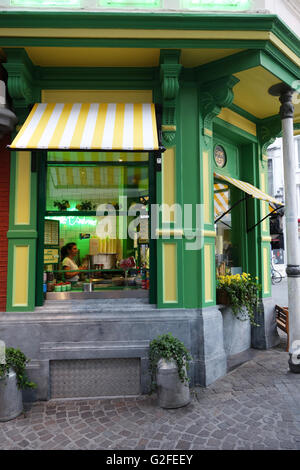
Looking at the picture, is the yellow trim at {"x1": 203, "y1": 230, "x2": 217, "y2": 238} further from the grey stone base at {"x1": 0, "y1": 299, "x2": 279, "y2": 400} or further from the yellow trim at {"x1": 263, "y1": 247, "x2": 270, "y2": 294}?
the yellow trim at {"x1": 263, "y1": 247, "x2": 270, "y2": 294}

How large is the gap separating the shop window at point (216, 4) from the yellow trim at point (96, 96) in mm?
1276

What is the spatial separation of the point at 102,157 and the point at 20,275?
7.51 ft

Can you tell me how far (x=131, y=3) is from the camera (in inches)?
164

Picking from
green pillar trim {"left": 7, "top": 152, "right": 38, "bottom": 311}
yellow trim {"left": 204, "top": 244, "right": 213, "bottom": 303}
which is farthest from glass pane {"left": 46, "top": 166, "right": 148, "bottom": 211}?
yellow trim {"left": 204, "top": 244, "right": 213, "bottom": 303}

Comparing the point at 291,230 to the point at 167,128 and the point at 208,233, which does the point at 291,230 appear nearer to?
the point at 208,233

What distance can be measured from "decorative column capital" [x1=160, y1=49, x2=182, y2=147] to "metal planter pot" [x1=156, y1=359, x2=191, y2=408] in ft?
10.9

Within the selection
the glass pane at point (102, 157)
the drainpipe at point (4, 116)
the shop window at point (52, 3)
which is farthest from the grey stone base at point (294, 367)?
the shop window at point (52, 3)

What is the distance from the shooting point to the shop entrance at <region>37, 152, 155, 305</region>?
482 cm

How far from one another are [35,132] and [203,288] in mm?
3382

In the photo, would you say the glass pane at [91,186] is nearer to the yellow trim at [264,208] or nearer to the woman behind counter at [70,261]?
the woman behind counter at [70,261]

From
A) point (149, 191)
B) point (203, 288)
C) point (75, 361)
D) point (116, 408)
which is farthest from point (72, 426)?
point (149, 191)

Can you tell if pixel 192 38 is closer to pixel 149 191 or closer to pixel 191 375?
pixel 149 191

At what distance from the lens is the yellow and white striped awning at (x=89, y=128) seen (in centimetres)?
380
